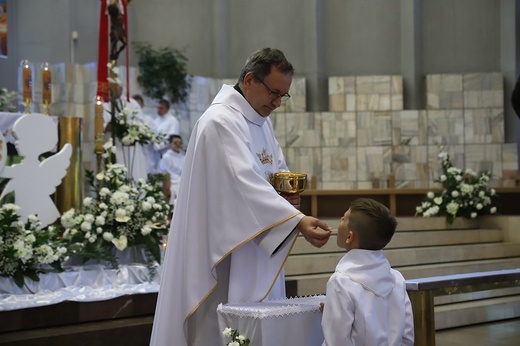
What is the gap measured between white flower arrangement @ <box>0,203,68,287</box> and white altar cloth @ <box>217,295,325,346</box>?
246 cm

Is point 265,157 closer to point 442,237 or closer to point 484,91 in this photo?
point 442,237

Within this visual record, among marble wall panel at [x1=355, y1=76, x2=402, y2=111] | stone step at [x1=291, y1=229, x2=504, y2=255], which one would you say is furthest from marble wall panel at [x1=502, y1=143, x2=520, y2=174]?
stone step at [x1=291, y1=229, x2=504, y2=255]

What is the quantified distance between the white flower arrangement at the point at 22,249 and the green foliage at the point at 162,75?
8275 mm

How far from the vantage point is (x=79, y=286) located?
5.74 metres

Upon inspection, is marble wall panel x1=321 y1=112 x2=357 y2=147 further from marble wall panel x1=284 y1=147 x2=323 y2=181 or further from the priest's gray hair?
the priest's gray hair

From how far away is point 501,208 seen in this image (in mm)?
12562

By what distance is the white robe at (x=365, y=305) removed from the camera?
3023 mm

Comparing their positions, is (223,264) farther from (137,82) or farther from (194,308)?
(137,82)

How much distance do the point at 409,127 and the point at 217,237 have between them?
11.2 m

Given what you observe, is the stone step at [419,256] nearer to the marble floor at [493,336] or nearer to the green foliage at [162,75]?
the marble floor at [493,336]

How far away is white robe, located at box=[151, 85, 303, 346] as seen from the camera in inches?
140

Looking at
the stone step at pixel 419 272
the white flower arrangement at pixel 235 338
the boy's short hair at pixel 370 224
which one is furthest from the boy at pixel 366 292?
the stone step at pixel 419 272

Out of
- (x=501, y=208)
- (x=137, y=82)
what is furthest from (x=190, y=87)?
(x=501, y=208)

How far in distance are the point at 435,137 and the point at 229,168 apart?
11.2 meters
